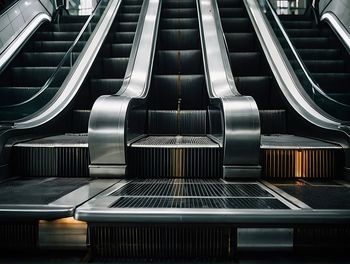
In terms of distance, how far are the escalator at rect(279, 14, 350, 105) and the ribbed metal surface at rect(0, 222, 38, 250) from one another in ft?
14.0

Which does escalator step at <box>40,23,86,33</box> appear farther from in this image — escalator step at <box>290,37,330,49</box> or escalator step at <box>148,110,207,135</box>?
escalator step at <box>290,37,330,49</box>

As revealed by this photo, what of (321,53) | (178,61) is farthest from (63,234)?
(321,53)

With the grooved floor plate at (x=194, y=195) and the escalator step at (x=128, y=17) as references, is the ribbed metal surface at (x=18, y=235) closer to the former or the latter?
the grooved floor plate at (x=194, y=195)

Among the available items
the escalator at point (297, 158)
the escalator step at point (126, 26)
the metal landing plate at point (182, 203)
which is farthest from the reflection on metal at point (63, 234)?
the escalator step at point (126, 26)

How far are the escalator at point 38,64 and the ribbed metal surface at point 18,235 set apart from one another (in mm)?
2424

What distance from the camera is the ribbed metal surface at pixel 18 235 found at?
6.68ft

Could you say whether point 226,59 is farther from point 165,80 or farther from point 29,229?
point 29,229

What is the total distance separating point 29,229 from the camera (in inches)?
80.3

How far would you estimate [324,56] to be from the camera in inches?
249

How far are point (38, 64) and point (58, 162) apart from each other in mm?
3748

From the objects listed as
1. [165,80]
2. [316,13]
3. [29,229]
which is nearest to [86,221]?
[29,229]

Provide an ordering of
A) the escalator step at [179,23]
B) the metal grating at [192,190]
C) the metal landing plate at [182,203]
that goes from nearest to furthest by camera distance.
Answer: the metal landing plate at [182,203] < the metal grating at [192,190] < the escalator step at [179,23]

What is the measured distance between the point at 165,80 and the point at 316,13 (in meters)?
4.47

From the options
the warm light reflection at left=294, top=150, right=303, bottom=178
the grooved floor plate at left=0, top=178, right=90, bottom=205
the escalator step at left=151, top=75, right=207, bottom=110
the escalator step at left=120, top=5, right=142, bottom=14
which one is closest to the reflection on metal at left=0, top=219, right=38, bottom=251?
the grooved floor plate at left=0, top=178, right=90, bottom=205
